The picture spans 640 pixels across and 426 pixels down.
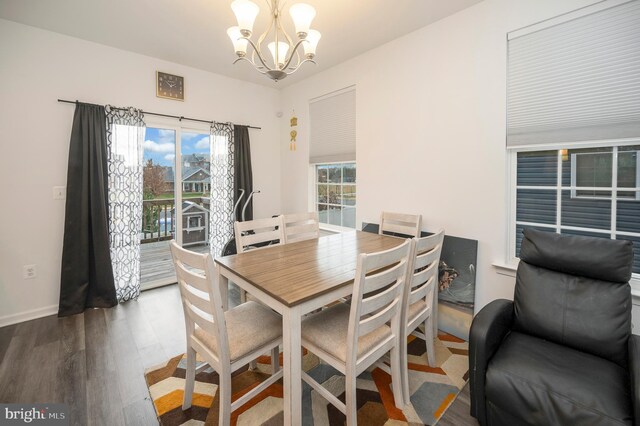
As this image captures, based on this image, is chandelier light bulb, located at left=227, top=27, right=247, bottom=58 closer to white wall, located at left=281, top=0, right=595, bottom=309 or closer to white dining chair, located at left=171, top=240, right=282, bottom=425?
white dining chair, located at left=171, top=240, right=282, bottom=425

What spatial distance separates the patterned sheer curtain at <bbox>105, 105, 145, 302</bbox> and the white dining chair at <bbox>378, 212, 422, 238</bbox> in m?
2.75

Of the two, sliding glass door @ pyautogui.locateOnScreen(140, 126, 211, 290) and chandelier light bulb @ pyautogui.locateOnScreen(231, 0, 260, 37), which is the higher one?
chandelier light bulb @ pyautogui.locateOnScreen(231, 0, 260, 37)

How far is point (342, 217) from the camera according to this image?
12.5 ft

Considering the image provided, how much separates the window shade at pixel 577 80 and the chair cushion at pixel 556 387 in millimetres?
1424

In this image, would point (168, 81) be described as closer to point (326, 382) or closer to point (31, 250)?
point (31, 250)

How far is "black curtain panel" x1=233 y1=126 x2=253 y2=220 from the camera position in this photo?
3.97 meters

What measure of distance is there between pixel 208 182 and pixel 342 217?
74.3 inches

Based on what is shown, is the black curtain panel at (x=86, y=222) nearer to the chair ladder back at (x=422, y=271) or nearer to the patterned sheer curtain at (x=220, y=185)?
the patterned sheer curtain at (x=220, y=185)

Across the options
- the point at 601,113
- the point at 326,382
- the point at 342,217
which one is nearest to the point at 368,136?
the point at 342,217

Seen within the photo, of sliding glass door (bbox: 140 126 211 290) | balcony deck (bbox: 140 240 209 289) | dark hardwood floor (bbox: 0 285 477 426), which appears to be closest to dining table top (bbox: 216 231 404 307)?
dark hardwood floor (bbox: 0 285 477 426)

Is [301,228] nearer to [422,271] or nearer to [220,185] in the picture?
[422,271]

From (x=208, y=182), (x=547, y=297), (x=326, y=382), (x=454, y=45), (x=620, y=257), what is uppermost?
(x=454, y=45)

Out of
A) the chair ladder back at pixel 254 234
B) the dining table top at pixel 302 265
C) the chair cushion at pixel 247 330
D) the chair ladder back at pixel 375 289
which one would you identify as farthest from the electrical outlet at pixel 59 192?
the chair ladder back at pixel 375 289

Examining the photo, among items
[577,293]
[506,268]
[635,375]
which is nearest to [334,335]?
[635,375]
